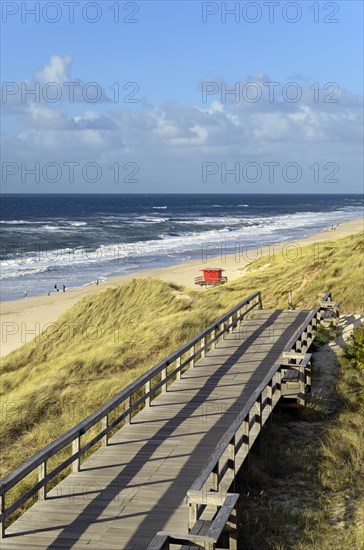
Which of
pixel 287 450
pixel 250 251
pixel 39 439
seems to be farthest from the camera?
pixel 250 251

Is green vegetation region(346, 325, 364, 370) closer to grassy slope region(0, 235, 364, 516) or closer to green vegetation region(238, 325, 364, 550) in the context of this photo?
green vegetation region(238, 325, 364, 550)

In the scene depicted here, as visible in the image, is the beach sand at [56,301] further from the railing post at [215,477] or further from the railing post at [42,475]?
the railing post at [215,477]

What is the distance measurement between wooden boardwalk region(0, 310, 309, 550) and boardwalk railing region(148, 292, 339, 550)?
1.75 ft

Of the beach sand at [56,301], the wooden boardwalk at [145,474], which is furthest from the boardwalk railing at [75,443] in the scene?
the beach sand at [56,301]

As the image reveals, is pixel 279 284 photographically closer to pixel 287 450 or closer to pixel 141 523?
pixel 287 450

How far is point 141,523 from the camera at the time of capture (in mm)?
8359

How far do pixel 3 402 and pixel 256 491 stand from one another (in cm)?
979

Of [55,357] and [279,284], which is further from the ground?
[279,284]

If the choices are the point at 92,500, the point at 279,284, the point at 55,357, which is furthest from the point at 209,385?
Result: the point at 279,284

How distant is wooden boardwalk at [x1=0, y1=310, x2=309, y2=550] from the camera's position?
813cm

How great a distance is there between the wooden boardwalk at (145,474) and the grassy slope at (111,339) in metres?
2.62

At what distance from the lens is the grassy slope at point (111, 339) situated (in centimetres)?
1573

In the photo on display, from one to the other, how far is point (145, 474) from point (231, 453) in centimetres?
132

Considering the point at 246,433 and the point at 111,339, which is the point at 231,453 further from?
the point at 111,339
